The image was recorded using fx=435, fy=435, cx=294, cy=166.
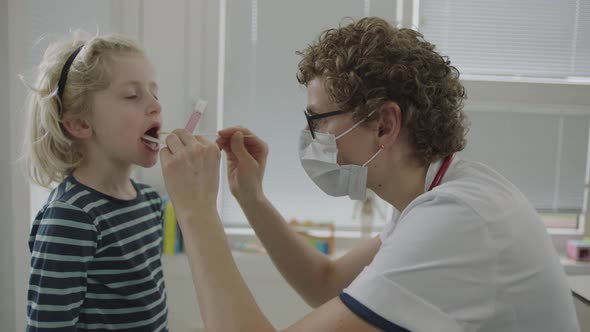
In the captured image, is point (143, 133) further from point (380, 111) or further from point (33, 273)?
point (380, 111)

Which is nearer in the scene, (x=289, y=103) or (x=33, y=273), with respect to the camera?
(x=33, y=273)

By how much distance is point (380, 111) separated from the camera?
939mm

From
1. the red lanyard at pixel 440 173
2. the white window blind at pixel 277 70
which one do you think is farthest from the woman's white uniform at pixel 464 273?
the white window blind at pixel 277 70

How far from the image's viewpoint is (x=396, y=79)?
0.92 metres

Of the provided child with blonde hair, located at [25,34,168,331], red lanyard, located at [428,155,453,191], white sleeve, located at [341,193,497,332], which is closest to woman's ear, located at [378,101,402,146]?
red lanyard, located at [428,155,453,191]

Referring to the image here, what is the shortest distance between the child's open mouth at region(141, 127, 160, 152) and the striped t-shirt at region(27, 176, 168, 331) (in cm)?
15

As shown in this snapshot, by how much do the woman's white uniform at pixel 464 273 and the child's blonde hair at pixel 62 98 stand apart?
0.81m

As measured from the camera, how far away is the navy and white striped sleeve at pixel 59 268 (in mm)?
903

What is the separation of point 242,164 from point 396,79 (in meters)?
0.47

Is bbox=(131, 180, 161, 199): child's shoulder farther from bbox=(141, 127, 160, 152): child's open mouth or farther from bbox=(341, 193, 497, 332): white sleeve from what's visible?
bbox=(341, 193, 497, 332): white sleeve

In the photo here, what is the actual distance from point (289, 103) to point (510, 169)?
3.52 ft

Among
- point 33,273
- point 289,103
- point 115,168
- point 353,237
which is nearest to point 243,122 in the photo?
point 289,103

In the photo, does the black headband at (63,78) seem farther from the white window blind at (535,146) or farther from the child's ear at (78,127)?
the white window blind at (535,146)

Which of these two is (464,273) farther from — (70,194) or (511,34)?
(511,34)
